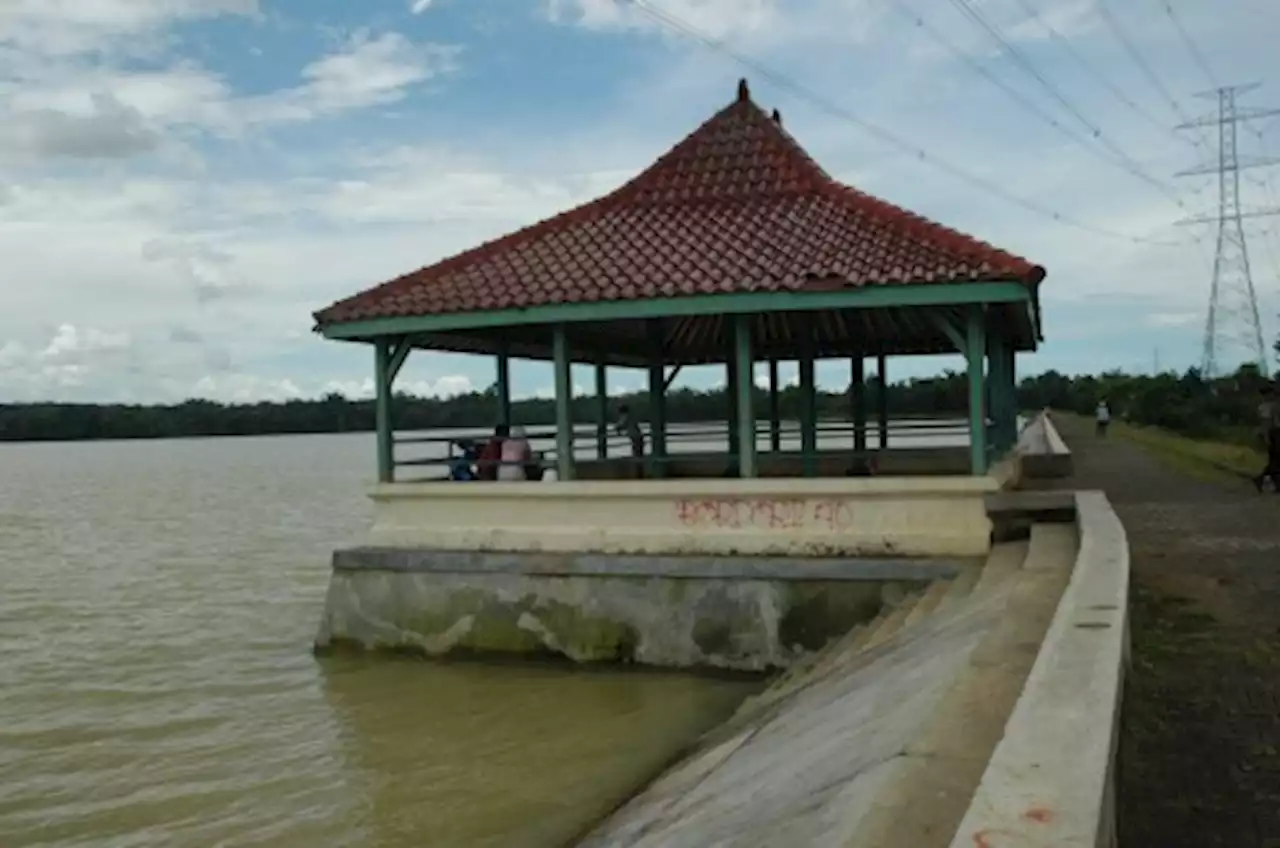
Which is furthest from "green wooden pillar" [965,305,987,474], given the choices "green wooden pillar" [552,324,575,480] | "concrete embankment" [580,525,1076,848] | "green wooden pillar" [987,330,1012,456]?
"green wooden pillar" [987,330,1012,456]

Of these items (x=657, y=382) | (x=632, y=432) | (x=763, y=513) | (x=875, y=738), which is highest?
(x=657, y=382)

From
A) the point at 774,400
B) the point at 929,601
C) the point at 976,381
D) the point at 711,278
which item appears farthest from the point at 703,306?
the point at 774,400

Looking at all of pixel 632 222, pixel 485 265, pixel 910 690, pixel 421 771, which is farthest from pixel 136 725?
pixel 910 690

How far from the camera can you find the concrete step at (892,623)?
8898 mm

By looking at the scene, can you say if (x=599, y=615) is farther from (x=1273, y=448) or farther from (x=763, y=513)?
(x=1273, y=448)

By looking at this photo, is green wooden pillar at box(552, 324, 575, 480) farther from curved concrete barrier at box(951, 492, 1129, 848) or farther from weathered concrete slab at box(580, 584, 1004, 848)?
curved concrete barrier at box(951, 492, 1129, 848)

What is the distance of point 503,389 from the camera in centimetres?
1441

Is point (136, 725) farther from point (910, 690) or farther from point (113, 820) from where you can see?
point (910, 690)

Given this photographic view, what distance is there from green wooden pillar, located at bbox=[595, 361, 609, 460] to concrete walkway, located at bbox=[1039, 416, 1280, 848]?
598 centimetres

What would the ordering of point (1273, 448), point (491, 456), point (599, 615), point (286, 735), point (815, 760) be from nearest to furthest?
point (815, 760), point (286, 735), point (599, 615), point (491, 456), point (1273, 448)

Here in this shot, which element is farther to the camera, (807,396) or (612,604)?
(807,396)

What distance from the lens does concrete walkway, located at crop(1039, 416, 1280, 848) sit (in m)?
4.66

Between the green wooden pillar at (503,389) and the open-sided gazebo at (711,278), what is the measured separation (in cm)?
2

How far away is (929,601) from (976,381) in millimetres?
Result: 2374
